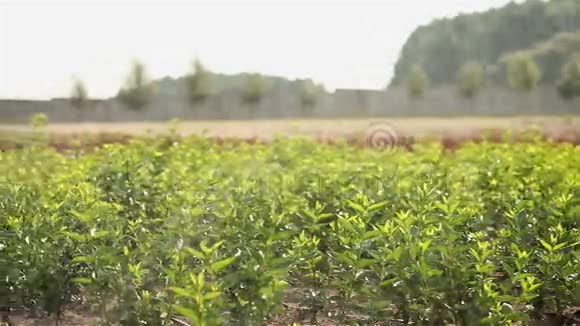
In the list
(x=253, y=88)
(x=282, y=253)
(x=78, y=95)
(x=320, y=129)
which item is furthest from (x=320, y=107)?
(x=282, y=253)

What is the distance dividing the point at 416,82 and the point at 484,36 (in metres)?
2.89

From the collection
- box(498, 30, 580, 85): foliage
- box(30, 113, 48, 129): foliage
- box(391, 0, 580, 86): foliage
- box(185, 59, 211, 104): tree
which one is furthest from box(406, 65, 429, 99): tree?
box(30, 113, 48, 129): foliage

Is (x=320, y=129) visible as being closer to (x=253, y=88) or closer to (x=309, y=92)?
(x=309, y=92)

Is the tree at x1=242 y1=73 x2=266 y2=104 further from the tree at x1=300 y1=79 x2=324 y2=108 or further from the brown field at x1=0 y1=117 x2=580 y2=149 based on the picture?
the tree at x1=300 y1=79 x2=324 y2=108

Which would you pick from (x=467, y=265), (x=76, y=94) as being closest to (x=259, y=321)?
(x=467, y=265)

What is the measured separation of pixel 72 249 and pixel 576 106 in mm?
12545

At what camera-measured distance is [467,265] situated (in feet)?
9.50

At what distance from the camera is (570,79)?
15.6m

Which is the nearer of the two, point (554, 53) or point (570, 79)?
point (570, 79)

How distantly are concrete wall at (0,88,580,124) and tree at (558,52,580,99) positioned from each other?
0.66ft

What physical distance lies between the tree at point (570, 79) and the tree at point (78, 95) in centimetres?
944

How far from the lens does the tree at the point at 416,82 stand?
15.5 meters

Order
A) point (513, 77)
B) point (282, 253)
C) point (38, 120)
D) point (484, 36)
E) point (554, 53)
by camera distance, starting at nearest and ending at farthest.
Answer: point (282, 253), point (38, 120), point (554, 53), point (513, 77), point (484, 36)

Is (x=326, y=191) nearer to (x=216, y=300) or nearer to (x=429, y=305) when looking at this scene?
(x=429, y=305)
